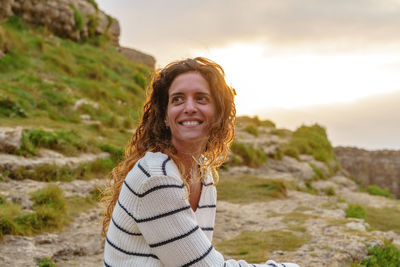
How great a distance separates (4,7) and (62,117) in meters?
6.11

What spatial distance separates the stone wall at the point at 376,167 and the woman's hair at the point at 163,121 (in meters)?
15.2

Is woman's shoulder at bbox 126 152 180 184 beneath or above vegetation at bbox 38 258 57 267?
above

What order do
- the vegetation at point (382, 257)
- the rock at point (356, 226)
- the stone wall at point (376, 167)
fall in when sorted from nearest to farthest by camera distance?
the vegetation at point (382, 257) < the rock at point (356, 226) < the stone wall at point (376, 167)

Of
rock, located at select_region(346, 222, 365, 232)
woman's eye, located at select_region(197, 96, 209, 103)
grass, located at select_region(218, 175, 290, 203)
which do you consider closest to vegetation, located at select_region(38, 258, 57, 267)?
woman's eye, located at select_region(197, 96, 209, 103)

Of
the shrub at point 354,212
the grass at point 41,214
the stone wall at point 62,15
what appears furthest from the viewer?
the stone wall at point 62,15

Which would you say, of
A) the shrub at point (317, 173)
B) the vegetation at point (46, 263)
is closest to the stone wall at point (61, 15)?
the shrub at point (317, 173)

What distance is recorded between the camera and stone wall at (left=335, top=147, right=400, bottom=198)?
1631 centimetres

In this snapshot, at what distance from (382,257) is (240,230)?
2062 mm

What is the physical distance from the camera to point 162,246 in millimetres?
2064

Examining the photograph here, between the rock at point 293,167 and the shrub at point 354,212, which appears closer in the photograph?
the shrub at point 354,212

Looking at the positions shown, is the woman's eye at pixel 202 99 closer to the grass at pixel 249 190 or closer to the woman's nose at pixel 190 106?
the woman's nose at pixel 190 106

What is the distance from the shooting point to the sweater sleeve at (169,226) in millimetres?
2049

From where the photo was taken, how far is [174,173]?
7.08 ft

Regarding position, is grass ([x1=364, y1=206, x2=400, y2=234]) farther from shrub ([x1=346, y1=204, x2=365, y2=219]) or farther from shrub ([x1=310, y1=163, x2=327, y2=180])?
shrub ([x1=310, y1=163, x2=327, y2=180])
